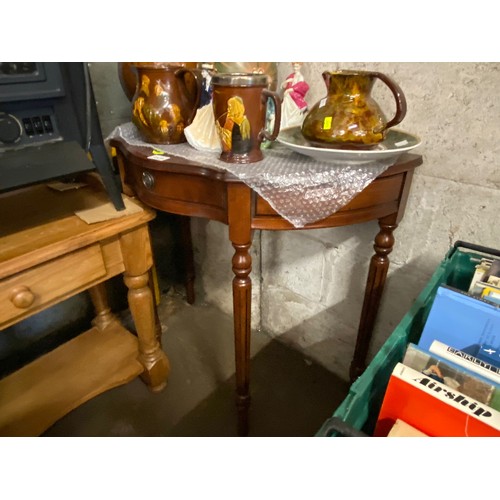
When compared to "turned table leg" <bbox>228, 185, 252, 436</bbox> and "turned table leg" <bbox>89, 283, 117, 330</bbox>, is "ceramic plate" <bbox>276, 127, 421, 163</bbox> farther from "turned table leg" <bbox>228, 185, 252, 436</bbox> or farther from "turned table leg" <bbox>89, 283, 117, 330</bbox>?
"turned table leg" <bbox>89, 283, 117, 330</bbox>

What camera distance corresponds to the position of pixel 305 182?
2.10 feet

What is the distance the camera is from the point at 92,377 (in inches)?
40.6

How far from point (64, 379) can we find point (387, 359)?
86 cm

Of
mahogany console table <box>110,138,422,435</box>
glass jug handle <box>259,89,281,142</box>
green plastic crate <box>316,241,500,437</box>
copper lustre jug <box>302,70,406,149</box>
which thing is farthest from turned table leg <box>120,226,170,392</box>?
green plastic crate <box>316,241,500,437</box>

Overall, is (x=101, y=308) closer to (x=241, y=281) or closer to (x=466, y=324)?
(x=241, y=281)

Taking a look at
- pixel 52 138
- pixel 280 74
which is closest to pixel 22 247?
pixel 52 138

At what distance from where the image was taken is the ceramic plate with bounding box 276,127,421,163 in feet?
2.10

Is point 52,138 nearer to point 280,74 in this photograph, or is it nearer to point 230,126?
point 230,126

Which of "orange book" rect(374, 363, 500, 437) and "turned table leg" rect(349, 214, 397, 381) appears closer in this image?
"orange book" rect(374, 363, 500, 437)

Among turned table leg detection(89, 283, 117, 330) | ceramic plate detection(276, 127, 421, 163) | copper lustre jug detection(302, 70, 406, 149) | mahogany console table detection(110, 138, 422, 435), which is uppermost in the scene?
copper lustre jug detection(302, 70, 406, 149)

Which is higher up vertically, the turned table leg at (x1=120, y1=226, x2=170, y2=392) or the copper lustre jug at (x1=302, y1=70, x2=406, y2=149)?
the copper lustre jug at (x1=302, y1=70, x2=406, y2=149)

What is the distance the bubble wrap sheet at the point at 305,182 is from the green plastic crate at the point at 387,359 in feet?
0.77
